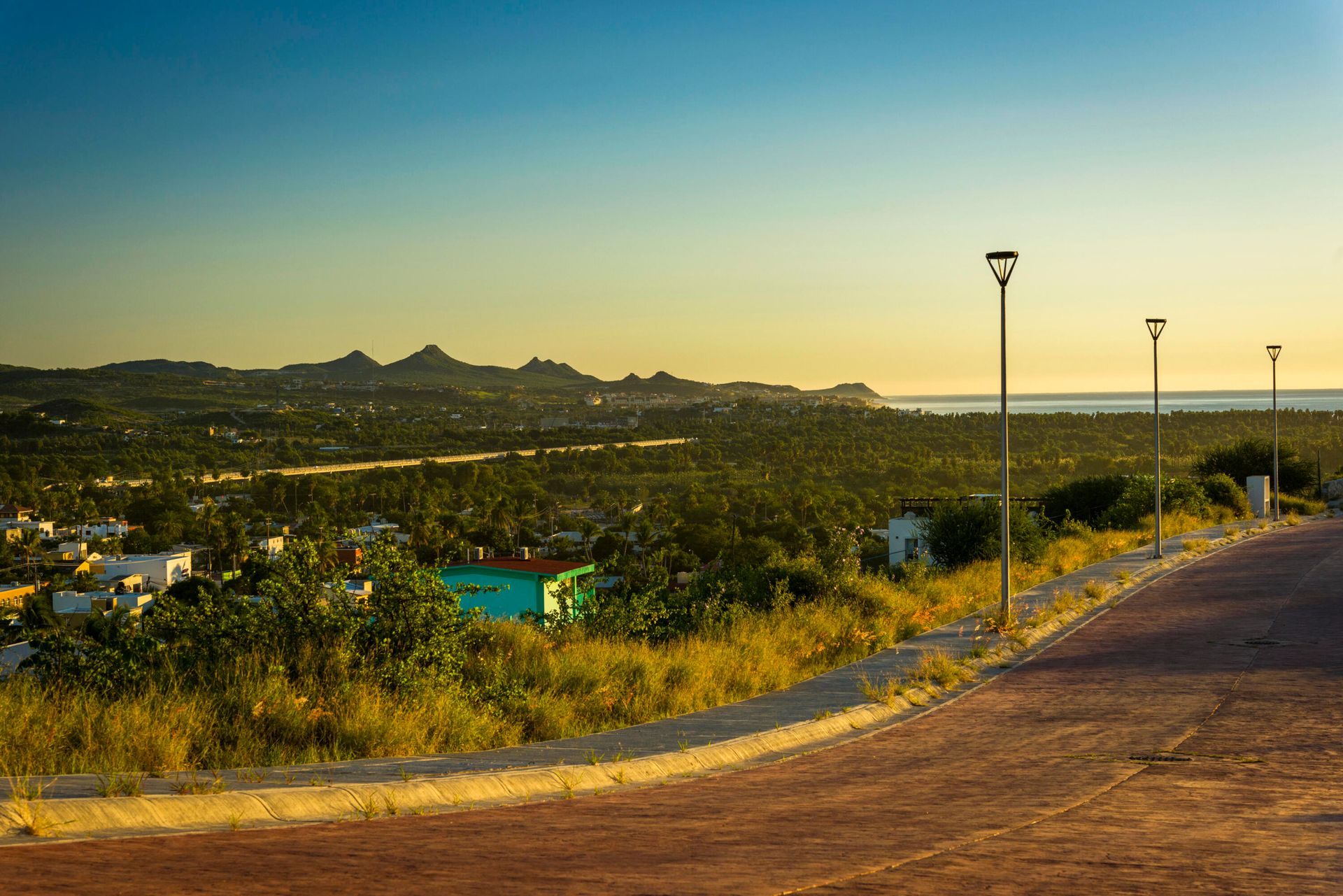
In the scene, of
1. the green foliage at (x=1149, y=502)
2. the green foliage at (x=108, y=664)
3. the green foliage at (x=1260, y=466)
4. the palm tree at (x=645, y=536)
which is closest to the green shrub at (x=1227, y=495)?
the green foliage at (x=1149, y=502)

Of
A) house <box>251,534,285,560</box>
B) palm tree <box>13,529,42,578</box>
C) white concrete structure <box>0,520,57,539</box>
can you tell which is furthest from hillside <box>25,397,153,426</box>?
palm tree <box>13,529,42,578</box>

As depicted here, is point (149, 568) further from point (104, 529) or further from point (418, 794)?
point (418, 794)

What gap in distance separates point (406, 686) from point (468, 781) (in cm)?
250

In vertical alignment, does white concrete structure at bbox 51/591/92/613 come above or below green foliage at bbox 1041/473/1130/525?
below

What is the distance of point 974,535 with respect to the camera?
92.1 ft

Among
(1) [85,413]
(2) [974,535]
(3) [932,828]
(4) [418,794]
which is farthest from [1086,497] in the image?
(1) [85,413]

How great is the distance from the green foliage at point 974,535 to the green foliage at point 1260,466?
2592 cm

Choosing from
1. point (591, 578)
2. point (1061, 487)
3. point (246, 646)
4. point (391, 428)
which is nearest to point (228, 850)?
point (246, 646)

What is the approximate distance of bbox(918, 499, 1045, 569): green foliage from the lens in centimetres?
2734

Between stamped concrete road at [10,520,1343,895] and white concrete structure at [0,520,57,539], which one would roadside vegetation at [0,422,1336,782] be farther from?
white concrete structure at [0,520,57,539]

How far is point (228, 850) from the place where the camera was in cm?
629

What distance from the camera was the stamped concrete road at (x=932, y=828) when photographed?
231 inches

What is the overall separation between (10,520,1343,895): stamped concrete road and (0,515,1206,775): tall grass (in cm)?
182

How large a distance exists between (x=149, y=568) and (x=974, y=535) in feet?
221
